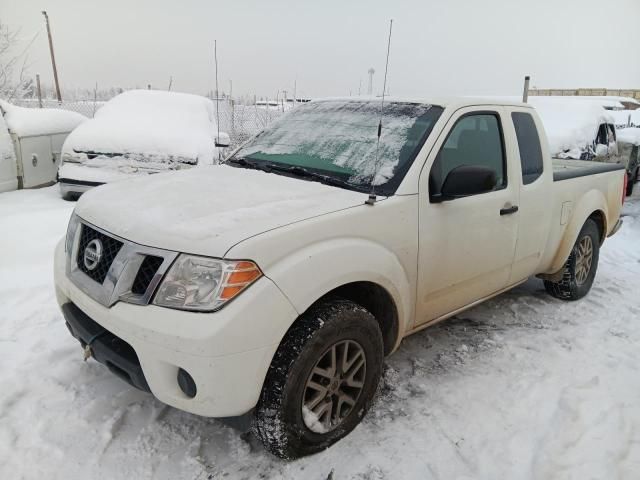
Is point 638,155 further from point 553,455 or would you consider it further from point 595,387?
point 553,455

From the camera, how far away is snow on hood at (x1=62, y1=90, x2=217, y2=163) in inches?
269

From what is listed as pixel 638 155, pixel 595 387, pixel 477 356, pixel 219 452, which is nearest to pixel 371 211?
pixel 219 452

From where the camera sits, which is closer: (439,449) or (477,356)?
(439,449)

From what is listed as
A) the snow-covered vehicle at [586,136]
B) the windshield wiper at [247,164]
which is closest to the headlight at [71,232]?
the windshield wiper at [247,164]

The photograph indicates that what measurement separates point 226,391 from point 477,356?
2.13m

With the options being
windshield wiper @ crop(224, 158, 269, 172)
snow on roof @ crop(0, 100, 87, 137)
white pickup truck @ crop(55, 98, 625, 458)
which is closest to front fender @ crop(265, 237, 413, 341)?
white pickup truck @ crop(55, 98, 625, 458)

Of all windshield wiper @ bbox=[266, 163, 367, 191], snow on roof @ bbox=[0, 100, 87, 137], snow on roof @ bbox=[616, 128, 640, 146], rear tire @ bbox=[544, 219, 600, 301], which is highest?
windshield wiper @ bbox=[266, 163, 367, 191]

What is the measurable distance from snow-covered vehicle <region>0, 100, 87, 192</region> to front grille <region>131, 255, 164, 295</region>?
6.13 metres

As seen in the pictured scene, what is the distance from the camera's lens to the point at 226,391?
1995 millimetres

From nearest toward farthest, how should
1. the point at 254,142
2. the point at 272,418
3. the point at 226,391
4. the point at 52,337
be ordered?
1. the point at 226,391
2. the point at 272,418
3. the point at 52,337
4. the point at 254,142

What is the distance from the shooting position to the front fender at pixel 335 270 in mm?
2104

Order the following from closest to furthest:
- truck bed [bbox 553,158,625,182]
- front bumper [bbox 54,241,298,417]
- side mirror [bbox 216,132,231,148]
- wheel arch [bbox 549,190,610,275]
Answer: front bumper [bbox 54,241,298,417], truck bed [bbox 553,158,625,182], wheel arch [bbox 549,190,610,275], side mirror [bbox 216,132,231,148]

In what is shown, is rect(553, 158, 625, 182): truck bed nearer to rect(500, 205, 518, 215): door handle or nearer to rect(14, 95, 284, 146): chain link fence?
rect(500, 205, 518, 215): door handle

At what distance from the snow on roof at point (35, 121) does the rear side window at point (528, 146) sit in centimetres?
685
